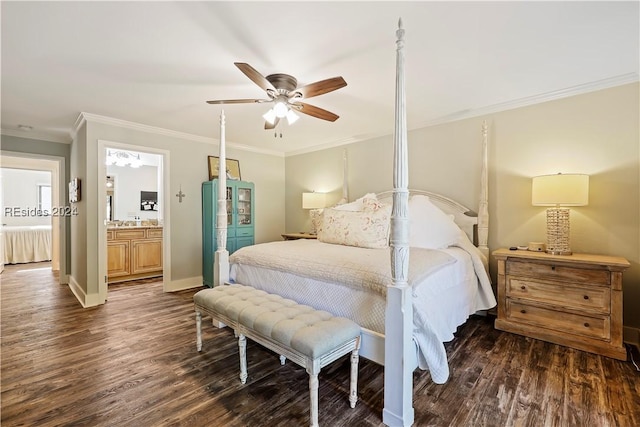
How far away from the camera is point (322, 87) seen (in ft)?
6.98

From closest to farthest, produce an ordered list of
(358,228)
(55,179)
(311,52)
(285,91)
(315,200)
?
(311,52) < (285,91) < (358,228) < (315,200) < (55,179)

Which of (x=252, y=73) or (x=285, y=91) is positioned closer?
(x=252, y=73)

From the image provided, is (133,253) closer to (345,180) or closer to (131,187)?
(131,187)

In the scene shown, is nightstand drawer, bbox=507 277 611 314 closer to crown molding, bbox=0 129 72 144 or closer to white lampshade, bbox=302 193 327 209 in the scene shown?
white lampshade, bbox=302 193 327 209

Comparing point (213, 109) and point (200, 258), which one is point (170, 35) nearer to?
point (213, 109)

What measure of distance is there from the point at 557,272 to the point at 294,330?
7.79 feet

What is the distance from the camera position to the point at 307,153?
5.21 meters

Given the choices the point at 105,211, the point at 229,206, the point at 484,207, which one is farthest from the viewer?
the point at 229,206

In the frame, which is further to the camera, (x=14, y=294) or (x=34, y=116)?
(x=14, y=294)

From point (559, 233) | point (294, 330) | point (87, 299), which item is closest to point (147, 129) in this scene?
point (87, 299)

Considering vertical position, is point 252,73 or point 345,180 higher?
point 252,73

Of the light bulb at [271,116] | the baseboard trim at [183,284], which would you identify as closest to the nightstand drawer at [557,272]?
the light bulb at [271,116]

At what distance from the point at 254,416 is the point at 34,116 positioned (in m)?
4.25

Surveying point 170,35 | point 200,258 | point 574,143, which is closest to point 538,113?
point 574,143
